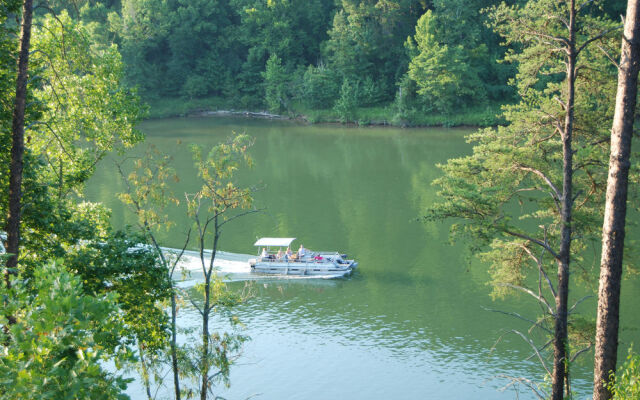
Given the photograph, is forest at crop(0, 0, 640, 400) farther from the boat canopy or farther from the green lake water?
the boat canopy

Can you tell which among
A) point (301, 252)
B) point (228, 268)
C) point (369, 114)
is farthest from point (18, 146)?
point (369, 114)

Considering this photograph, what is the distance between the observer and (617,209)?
7.97m

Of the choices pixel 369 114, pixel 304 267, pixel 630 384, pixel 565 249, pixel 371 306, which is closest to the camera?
pixel 630 384

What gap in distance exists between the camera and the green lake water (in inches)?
632

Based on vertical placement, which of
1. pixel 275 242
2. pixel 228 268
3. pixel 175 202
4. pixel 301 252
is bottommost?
pixel 228 268

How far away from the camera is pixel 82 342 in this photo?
4758 millimetres

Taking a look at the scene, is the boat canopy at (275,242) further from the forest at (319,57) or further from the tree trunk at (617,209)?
the forest at (319,57)

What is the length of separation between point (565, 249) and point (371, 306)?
32.6ft

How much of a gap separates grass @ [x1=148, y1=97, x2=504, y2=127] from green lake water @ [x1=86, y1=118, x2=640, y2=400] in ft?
40.8

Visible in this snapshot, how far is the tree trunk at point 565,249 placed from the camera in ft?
33.9

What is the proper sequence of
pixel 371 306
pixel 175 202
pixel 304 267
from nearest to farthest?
pixel 175 202
pixel 371 306
pixel 304 267

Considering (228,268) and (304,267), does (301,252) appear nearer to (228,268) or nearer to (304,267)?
(304,267)

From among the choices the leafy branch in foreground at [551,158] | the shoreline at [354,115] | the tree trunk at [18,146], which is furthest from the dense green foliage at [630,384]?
the shoreline at [354,115]

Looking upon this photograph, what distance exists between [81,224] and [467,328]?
1212 centimetres
